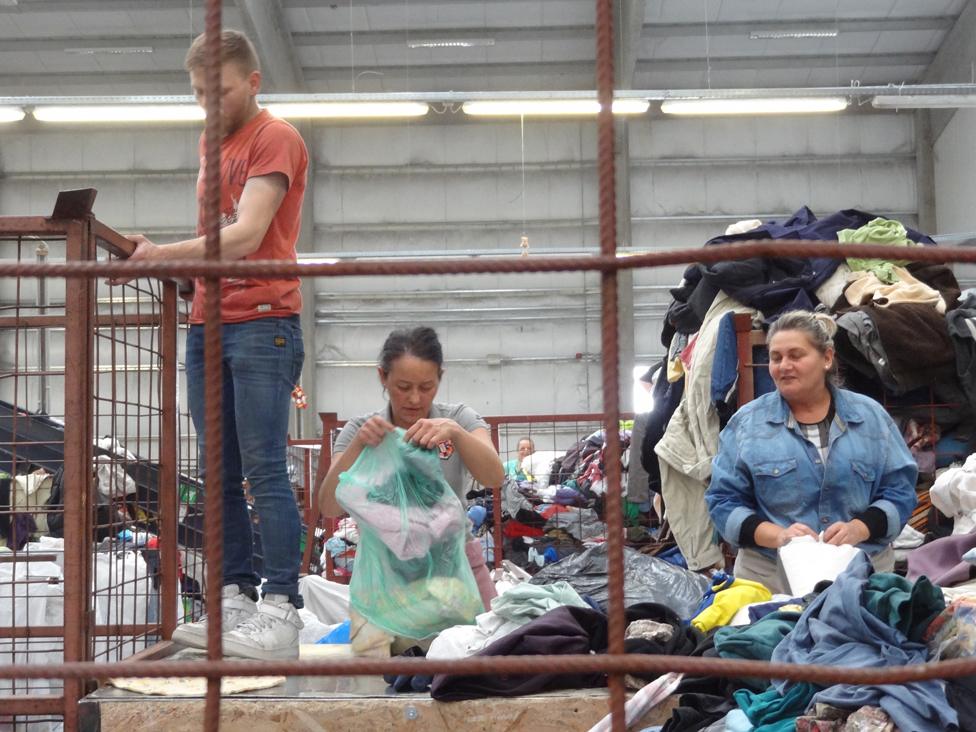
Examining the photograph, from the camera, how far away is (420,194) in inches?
569

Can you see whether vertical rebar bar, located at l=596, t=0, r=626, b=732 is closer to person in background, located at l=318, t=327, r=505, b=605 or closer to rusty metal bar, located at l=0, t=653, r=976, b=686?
rusty metal bar, located at l=0, t=653, r=976, b=686

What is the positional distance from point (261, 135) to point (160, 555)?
122 cm

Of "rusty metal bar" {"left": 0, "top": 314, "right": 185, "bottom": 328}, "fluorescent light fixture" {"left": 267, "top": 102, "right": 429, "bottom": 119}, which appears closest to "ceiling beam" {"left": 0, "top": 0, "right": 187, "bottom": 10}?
"fluorescent light fixture" {"left": 267, "top": 102, "right": 429, "bottom": 119}

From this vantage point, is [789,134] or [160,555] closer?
[160,555]

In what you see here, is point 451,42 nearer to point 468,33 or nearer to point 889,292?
point 468,33

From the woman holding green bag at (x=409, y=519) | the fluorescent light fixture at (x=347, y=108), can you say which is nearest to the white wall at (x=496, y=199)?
the fluorescent light fixture at (x=347, y=108)

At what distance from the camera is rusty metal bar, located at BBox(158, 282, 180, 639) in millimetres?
3070

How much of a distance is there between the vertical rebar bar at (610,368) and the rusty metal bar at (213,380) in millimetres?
434

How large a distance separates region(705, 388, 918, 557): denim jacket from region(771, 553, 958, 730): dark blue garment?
2.40ft

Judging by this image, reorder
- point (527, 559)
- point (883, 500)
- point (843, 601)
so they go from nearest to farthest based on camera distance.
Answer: point (843, 601) < point (883, 500) < point (527, 559)

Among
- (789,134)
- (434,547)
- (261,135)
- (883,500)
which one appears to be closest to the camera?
(261,135)

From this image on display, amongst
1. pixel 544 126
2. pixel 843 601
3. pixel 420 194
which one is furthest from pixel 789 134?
pixel 843 601

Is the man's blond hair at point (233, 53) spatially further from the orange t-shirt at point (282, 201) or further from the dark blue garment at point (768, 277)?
the dark blue garment at point (768, 277)

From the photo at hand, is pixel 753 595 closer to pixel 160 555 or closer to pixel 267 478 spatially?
pixel 267 478
